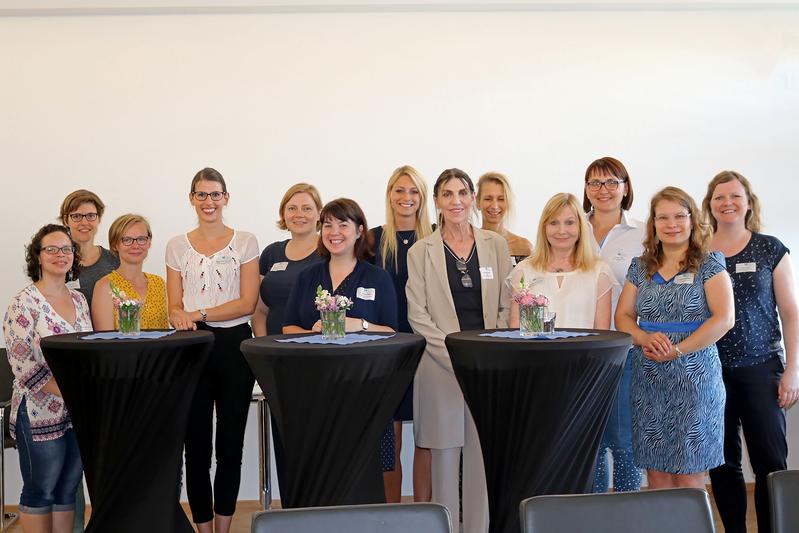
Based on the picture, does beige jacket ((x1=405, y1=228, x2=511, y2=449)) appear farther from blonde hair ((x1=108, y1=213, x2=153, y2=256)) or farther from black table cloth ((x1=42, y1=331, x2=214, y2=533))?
blonde hair ((x1=108, y1=213, x2=153, y2=256))

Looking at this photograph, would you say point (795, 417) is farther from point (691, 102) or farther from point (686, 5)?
point (686, 5)

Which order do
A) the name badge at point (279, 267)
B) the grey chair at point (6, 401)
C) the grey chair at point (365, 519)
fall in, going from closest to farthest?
the grey chair at point (365, 519)
the name badge at point (279, 267)
the grey chair at point (6, 401)

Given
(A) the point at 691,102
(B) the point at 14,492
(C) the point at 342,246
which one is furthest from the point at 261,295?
(A) the point at 691,102

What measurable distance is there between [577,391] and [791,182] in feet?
11.6

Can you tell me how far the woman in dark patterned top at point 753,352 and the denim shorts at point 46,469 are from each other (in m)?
2.95

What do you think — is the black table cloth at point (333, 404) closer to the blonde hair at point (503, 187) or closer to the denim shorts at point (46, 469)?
the denim shorts at point (46, 469)

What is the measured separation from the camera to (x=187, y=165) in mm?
5617

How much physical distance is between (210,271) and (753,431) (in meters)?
2.58

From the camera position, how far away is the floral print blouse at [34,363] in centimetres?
367

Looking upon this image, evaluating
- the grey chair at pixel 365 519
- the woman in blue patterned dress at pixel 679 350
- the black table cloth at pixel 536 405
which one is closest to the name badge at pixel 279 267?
the black table cloth at pixel 536 405

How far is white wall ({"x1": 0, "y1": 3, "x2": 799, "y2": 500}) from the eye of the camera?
5586mm

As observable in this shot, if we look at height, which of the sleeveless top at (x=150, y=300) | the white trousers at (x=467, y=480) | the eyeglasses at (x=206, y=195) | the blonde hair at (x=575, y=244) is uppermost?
the eyeglasses at (x=206, y=195)

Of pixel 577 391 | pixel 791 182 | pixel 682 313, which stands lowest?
pixel 577 391

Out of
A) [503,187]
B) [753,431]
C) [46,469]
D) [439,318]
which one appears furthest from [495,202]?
[46,469]
